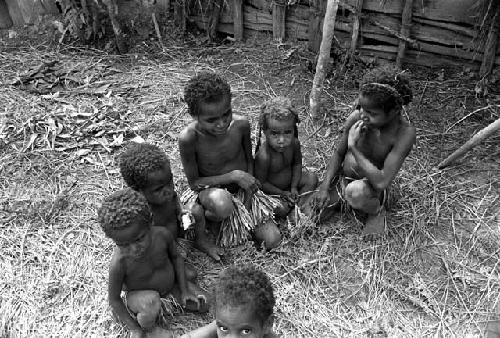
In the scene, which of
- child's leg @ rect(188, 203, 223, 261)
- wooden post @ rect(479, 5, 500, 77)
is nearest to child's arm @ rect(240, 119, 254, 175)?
child's leg @ rect(188, 203, 223, 261)

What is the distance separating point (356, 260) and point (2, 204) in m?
2.39

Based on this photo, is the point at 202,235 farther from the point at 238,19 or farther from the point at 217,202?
the point at 238,19

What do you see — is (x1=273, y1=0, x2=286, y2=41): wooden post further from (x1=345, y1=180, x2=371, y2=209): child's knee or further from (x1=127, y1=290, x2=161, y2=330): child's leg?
(x1=127, y1=290, x2=161, y2=330): child's leg

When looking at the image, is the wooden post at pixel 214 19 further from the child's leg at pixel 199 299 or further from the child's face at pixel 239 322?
the child's face at pixel 239 322

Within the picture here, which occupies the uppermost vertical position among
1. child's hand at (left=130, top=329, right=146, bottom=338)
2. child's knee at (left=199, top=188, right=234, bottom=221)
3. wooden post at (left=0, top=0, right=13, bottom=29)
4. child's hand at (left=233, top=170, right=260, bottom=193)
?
wooden post at (left=0, top=0, right=13, bottom=29)

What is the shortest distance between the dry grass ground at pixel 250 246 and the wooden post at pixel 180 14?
36 centimetres

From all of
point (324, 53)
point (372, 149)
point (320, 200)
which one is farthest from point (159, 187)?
point (324, 53)

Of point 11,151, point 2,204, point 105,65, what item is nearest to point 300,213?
point 2,204

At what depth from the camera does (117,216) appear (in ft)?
6.94

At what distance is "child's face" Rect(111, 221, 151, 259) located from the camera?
2.16 metres

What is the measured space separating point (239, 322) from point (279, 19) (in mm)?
3381

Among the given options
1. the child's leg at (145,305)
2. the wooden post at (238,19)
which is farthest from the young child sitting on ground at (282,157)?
the wooden post at (238,19)

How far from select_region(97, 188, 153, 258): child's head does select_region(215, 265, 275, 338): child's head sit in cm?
50

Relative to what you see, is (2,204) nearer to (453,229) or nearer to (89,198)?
(89,198)
